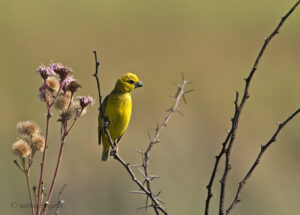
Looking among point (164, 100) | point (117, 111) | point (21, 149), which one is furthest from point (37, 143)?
point (164, 100)

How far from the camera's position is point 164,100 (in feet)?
42.1

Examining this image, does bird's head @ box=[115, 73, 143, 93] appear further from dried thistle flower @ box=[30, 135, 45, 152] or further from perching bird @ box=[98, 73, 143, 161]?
dried thistle flower @ box=[30, 135, 45, 152]

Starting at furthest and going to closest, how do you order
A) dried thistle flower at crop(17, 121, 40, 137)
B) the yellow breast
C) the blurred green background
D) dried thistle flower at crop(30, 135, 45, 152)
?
the blurred green background → the yellow breast → dried thistle flower at crop(17, 121, 40, 137) → dried thistle flower at crop(30, 135, 45, 152)

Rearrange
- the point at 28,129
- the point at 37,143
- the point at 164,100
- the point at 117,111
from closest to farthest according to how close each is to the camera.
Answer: the point at 37,143 < the point at 28,129 < the point at 117,111 < the point at 164,100

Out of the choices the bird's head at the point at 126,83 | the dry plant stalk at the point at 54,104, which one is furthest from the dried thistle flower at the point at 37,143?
the bird's head at the point at 126,83

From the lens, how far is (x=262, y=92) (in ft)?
44.9

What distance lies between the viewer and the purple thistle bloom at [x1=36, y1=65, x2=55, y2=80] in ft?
9.55

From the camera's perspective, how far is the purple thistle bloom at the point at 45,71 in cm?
291

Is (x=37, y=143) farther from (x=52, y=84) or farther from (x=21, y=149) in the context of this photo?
(x=52, y=84)

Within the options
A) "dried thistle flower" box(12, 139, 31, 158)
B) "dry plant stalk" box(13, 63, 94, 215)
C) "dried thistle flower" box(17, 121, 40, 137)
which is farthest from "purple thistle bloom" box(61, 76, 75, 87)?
"dried thistle flower" box(12, 139, 31, 158)

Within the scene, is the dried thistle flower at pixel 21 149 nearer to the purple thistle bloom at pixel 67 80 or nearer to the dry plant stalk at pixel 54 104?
the dry plant stalk at pixel 54 104

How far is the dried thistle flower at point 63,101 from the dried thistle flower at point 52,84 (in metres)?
0.05

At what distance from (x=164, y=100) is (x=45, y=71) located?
9943 millimetres

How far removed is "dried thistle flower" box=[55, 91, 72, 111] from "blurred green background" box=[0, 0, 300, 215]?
314 centimetres
